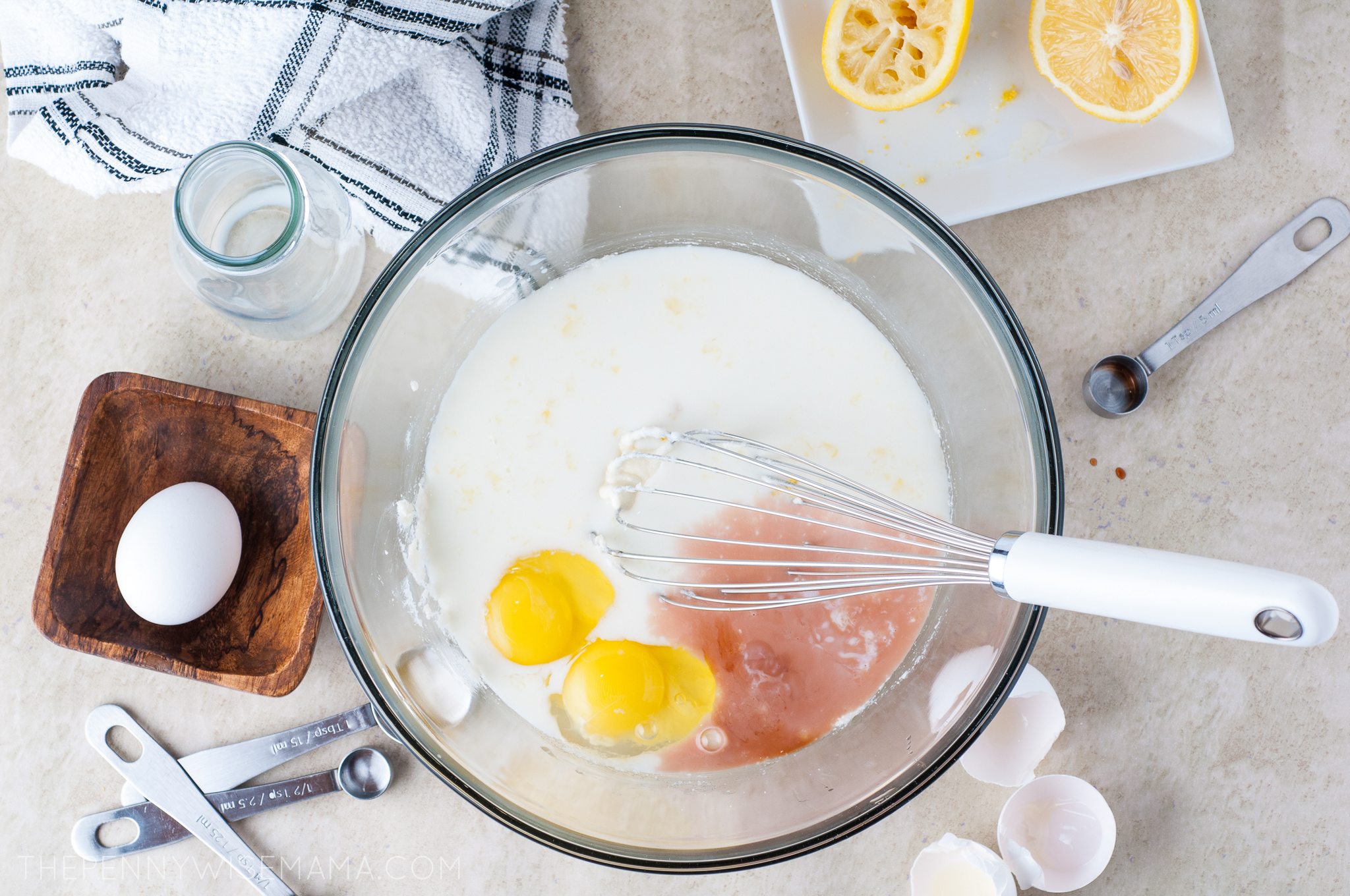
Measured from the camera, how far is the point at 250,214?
0.95 metres

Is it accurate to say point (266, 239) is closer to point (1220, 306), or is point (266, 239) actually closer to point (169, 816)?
point (169, 816)

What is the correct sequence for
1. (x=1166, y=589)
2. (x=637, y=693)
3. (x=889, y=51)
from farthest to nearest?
(x=889, y=51) < (x=637, y=693) < (x=1166, y=589)

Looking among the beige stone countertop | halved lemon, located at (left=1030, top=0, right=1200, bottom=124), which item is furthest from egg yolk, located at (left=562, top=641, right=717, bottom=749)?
halved lemon, located at (left=1030, top=0, right=1200, bottom=124)

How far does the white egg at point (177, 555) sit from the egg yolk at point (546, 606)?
0.29m

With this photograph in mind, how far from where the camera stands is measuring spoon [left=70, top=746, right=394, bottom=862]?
968mm

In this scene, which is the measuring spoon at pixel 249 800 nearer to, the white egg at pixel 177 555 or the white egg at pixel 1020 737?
the white egg at pixel 177 555

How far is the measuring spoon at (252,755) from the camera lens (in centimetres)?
96

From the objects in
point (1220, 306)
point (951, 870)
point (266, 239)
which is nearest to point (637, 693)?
point (951, 870)

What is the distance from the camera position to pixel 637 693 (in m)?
0.82

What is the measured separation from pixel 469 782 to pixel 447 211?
1.75 ft

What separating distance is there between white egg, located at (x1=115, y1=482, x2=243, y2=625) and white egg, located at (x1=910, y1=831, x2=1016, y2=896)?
0.81m

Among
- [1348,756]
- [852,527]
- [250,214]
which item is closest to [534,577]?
[852,527]

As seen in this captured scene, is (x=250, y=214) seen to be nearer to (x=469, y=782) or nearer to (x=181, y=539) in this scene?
(x=181, y=539)

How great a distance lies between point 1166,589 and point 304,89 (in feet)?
2.91
